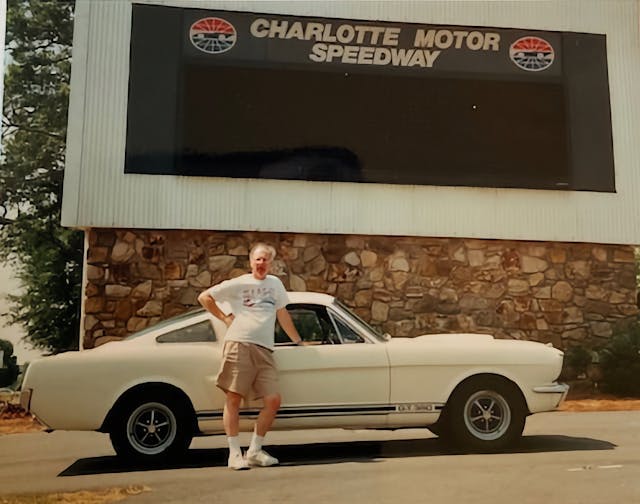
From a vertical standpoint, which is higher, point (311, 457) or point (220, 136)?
point (220, 136)

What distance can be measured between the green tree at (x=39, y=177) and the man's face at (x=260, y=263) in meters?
0.69

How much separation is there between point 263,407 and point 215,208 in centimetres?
Result: 90

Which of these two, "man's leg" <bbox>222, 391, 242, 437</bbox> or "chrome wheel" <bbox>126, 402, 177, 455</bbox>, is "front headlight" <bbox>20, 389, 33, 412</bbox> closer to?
"chrome wheel" <bbox>126, 402, 177, 455</bbox>

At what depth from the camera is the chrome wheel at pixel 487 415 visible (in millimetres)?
2439

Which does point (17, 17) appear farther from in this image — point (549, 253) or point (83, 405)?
point (549, 253)

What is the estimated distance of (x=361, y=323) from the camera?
258 cm

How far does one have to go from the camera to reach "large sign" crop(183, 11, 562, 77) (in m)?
2.84

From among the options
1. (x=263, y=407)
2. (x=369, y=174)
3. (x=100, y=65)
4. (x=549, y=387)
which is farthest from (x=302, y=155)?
(x=549, y=387)

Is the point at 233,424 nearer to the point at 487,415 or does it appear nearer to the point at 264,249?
the point at 264,249

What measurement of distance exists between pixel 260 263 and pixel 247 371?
0.44 metres

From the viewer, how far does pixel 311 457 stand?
88.6 inches

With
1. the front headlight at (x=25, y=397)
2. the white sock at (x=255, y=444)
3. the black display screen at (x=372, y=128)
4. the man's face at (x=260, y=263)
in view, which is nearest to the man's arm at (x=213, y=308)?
the man's face at (x=260, y=263)

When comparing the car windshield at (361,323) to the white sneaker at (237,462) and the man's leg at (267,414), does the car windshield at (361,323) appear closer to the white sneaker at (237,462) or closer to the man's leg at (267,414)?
the man's leg at (267,414)

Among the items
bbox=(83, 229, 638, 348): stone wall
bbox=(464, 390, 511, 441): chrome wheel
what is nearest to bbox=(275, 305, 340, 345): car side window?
bbox=(83, 229, 638, 348): stone wall
